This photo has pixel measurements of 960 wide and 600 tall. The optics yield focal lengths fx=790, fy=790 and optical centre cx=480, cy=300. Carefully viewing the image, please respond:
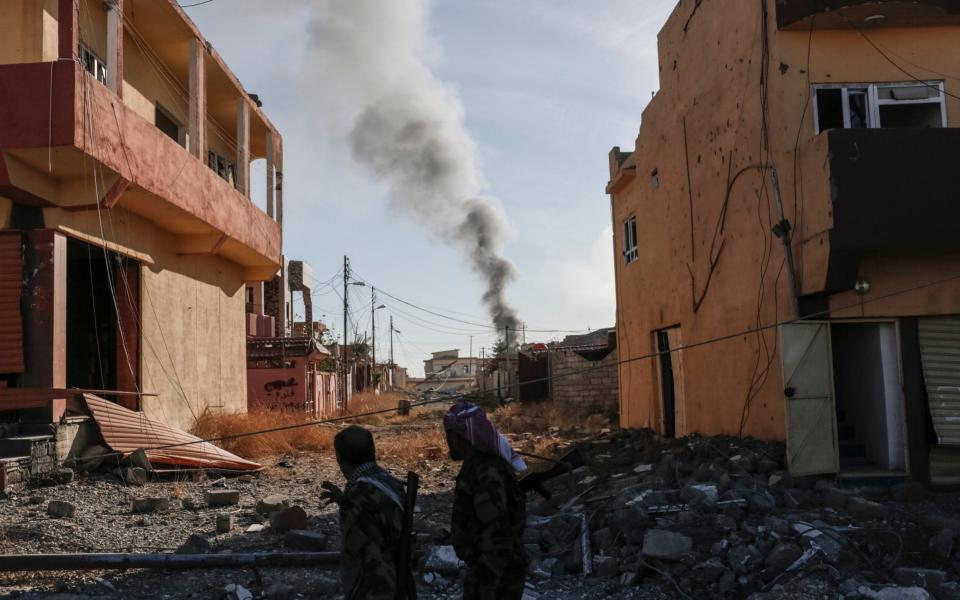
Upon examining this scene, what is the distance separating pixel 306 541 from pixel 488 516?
3650 millimetres

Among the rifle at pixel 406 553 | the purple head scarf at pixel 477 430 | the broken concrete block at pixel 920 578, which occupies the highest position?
the purple head scarf at pixel 477 430

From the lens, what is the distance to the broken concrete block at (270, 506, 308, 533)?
7.74 metres

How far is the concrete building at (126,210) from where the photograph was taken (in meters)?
9.99

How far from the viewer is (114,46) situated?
11.4 m

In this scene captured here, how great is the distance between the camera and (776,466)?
8.38m

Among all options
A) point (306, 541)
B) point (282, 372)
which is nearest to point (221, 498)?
point (306, 541)

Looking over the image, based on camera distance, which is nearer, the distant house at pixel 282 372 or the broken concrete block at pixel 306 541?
the broken concrete block at pixel 306 541

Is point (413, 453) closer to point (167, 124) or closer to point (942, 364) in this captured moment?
point (167, 124)

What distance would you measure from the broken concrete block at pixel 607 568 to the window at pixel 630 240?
31.3 ft

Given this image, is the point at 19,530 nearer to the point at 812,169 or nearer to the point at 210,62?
the point at 812,169

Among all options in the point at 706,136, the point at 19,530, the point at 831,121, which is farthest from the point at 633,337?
the point at 19,530

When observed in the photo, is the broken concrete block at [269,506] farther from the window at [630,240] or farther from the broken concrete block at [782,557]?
the window at [630,240]

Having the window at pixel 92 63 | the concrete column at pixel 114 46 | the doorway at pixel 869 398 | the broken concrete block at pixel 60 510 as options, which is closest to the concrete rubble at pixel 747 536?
the doorway at pixel 869 398

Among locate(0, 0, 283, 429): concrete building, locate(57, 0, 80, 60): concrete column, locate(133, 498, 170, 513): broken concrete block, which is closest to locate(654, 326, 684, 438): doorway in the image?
locate(133, 498, 170, 513): broken concrete block
